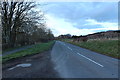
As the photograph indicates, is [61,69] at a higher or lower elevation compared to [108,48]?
lower

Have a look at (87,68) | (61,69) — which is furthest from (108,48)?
(61,69)

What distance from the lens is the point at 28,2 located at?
111 feet

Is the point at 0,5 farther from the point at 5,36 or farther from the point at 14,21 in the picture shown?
the point at 5,36

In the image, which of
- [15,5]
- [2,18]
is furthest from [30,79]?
[15,5]

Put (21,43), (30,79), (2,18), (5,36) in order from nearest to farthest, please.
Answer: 1. (30,79)
2. (2,18)
3. (5,36)
4. (21,43)

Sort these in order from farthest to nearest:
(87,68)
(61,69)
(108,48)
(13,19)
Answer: (13,19) < (108,48) < (87,68) < (61,69)

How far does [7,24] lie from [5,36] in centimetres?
310

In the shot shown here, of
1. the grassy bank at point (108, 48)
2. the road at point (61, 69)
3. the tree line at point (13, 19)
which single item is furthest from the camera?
the tree line at point (13, 19)

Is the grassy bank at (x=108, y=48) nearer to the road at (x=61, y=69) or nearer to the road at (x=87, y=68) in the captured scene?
the road at (x=87, y=68)

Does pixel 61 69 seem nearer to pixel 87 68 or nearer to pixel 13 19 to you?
pixel 87 68

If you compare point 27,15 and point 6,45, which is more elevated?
point 27,15

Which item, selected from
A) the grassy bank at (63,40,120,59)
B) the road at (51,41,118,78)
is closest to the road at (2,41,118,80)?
the road at (51,41,118,78)

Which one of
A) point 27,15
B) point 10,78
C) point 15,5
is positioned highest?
point 15,5

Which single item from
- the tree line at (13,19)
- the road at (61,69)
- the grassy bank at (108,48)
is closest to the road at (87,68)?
the road at (61,69)
